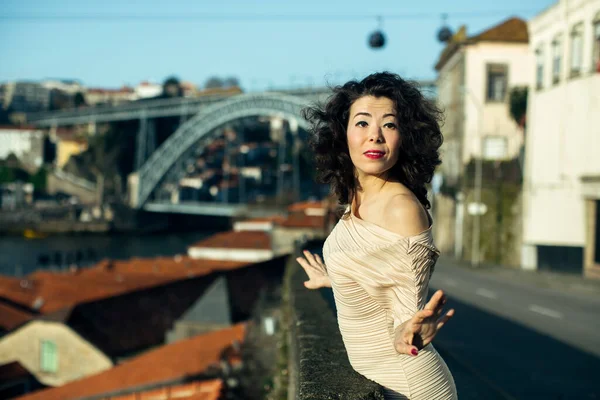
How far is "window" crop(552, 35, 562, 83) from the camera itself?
23.2 m

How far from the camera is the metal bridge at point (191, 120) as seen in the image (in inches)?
2093

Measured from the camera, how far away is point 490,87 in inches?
1286

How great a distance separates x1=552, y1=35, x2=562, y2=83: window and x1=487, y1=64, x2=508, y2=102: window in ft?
27.5

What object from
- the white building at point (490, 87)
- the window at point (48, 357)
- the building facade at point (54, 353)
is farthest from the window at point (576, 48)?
the window at point (48, 357)

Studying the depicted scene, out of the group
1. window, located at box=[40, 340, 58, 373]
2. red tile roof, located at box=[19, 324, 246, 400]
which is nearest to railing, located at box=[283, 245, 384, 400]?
red tile roof, located at box=[19, 324, 246, 400]

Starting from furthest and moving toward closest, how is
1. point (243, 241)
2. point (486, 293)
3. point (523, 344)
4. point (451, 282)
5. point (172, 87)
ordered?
point (172, 87), point (243, 241), point (451, 282), point (486, 293), point (523, 344)

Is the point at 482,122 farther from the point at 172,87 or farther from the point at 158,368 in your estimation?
the point at 172,87

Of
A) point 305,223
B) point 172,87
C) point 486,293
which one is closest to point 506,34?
point 305,223

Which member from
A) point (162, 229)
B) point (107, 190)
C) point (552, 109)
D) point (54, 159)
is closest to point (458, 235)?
point (552, 109)

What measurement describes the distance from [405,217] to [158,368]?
11.6 metres

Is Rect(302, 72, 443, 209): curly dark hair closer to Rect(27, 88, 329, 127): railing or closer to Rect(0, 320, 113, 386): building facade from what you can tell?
Rect(0, 320, 113, 386): building facade

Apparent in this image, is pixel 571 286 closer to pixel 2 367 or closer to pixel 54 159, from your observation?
pixel 2 367

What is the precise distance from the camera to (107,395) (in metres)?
12.8

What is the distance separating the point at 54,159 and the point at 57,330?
283 feet
